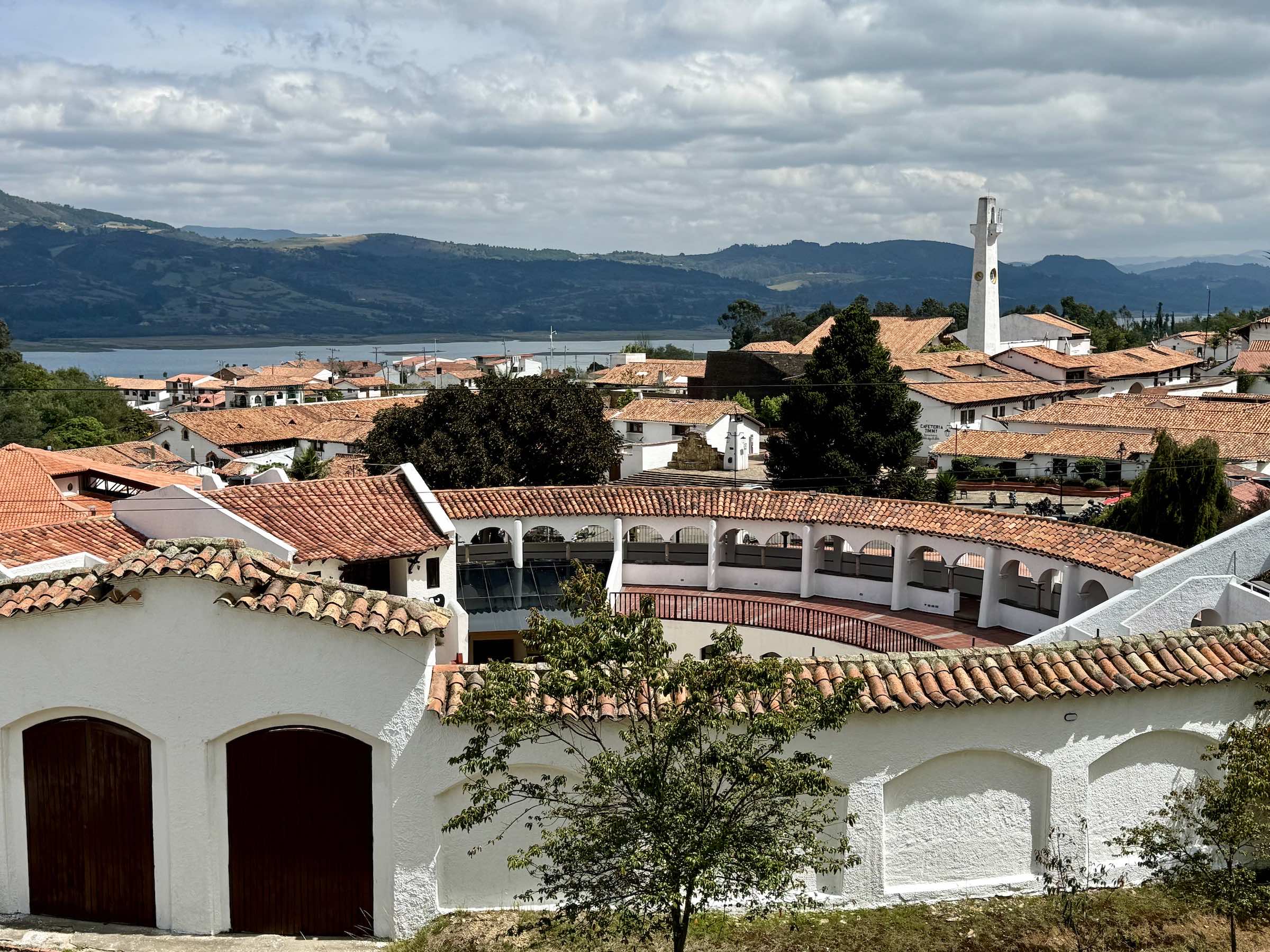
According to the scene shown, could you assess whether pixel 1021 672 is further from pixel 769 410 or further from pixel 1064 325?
pixel 1064 325

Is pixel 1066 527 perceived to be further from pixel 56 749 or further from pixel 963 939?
pixel 56 749

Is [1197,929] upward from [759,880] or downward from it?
downward

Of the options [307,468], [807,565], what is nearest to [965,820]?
[807,565]

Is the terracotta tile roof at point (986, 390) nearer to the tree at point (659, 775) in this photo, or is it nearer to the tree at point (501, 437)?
the tree at point (501, 437)

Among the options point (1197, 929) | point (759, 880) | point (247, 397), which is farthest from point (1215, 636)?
point (247, 397)

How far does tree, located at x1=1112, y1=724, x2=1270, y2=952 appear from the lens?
1261 centimetres

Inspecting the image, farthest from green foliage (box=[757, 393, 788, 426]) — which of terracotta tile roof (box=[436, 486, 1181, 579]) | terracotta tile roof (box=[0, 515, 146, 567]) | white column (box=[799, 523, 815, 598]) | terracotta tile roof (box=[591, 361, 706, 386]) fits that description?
terracotta tile roof (box=[0, 515, 146, 567])

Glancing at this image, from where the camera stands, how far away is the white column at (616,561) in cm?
3381

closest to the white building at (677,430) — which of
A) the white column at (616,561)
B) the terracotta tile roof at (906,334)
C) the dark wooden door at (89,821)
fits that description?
the terracotta tile roof at (906,334)

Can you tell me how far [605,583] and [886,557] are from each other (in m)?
8.43

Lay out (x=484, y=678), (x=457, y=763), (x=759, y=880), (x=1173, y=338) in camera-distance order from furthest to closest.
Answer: (x=1173, y=338) → (x=457, y=763) → (x=484, y=678) → (x=759, y=880)

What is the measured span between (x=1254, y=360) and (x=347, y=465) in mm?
77038

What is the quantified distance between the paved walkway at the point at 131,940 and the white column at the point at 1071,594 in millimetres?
18537

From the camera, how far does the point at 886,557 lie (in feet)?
113
